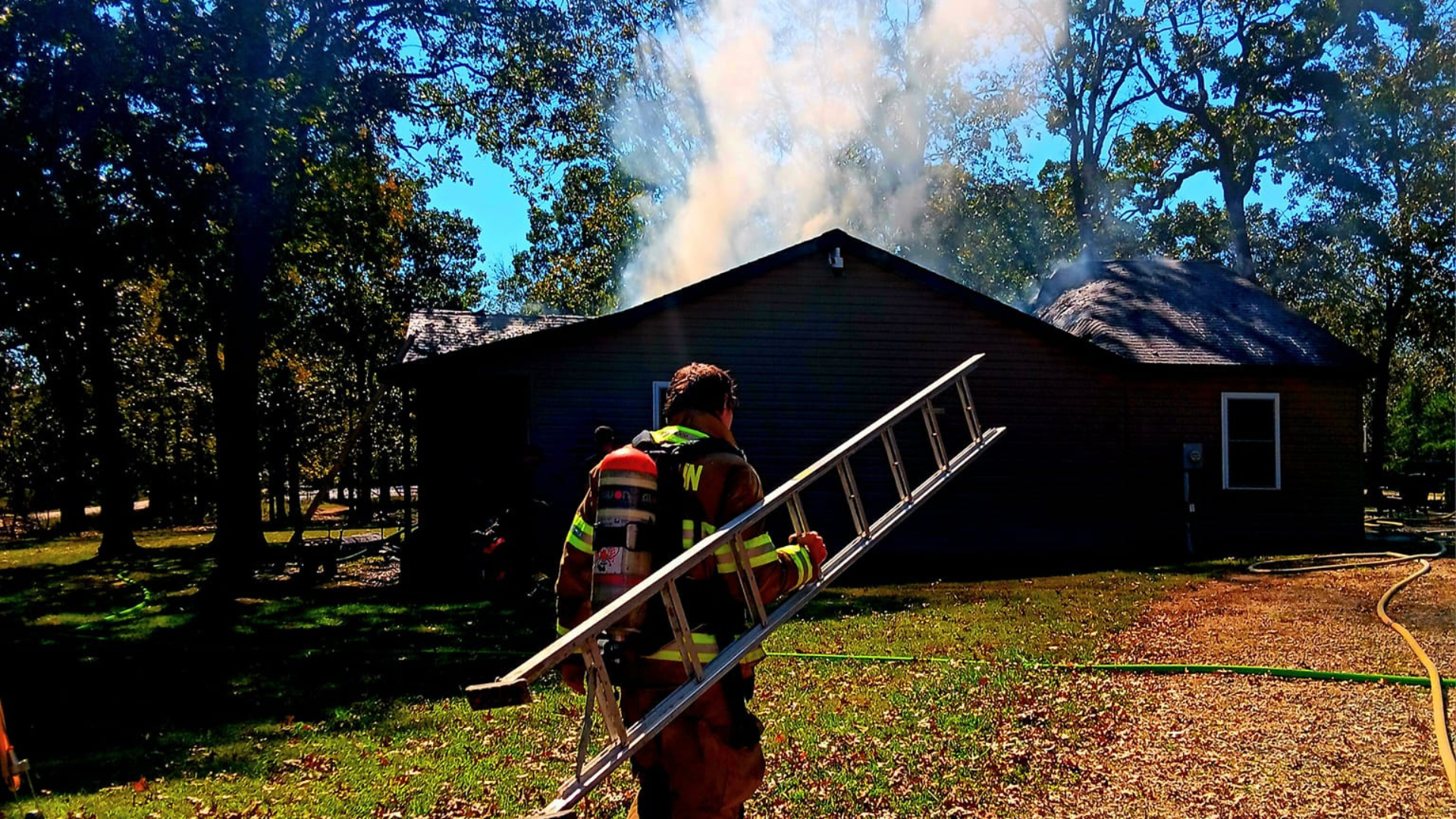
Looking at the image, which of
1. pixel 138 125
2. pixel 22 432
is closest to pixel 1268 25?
pixel 138 125

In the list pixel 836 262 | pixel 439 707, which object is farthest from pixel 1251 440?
pixel 439 707

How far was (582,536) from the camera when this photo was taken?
325 centimetres

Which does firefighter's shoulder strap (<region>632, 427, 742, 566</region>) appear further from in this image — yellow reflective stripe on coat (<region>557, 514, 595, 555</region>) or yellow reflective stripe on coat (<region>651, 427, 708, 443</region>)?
yellow reflective stripe on coat (<region>557, 514, 595, 555</region>)

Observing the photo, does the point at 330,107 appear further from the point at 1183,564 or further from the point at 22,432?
the point at 22,432

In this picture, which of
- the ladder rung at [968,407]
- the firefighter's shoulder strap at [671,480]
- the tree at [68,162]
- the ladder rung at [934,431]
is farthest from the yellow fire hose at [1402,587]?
the tree at [68,162]

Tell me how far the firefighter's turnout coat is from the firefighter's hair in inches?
1.4

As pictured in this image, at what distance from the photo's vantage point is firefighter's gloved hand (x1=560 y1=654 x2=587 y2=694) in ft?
10.6

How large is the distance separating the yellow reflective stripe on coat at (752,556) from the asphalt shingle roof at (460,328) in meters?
12.3

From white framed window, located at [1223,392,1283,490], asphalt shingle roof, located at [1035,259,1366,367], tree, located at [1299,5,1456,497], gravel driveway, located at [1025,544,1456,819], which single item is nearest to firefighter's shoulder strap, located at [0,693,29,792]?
gravel driveway, located at [1025,544,1456,819]

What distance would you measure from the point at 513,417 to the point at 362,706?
374 inches

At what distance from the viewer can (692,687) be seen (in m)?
3.09

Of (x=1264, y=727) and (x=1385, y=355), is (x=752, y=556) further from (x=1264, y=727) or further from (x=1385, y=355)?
(x=1385, y=355)

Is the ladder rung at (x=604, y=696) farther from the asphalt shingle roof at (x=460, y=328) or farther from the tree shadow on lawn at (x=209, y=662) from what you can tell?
the asphalt shingle roof at (x=460, y=328)

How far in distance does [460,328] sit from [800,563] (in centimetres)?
1421
